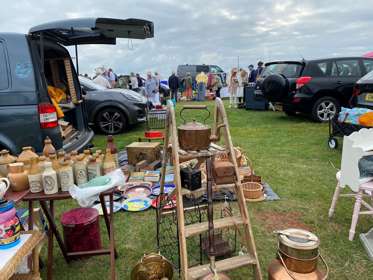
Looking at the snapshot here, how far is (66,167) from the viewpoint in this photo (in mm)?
1967

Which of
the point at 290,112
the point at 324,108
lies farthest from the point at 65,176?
the point at 290,112

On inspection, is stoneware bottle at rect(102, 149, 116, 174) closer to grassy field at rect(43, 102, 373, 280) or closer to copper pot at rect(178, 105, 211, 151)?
copper pot at rect(178, 105, 211, 151)

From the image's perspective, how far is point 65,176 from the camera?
1.95 meters

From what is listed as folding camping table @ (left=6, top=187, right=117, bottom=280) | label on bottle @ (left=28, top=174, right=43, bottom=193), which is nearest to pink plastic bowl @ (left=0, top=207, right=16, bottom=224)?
folding camping table @ (left=6, top=187, right=117, bottom=280)

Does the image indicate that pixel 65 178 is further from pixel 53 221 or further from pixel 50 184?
pixel 53 221

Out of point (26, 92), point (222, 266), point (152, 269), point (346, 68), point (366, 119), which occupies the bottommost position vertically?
point (152, 269)

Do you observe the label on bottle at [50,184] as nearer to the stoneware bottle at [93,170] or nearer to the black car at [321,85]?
the stoneware bottle at [93,170]

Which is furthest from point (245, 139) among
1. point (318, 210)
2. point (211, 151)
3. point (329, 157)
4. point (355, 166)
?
point (211, 151)

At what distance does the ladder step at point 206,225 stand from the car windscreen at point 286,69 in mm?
6871

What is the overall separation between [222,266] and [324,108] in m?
6.80

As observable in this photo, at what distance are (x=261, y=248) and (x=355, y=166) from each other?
1.08 metres

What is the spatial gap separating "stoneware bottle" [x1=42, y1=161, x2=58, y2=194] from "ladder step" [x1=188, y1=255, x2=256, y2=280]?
103 centimetres

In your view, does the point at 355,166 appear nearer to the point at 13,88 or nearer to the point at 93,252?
the point at 93,252

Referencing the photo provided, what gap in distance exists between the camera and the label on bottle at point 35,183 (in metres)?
1.94
